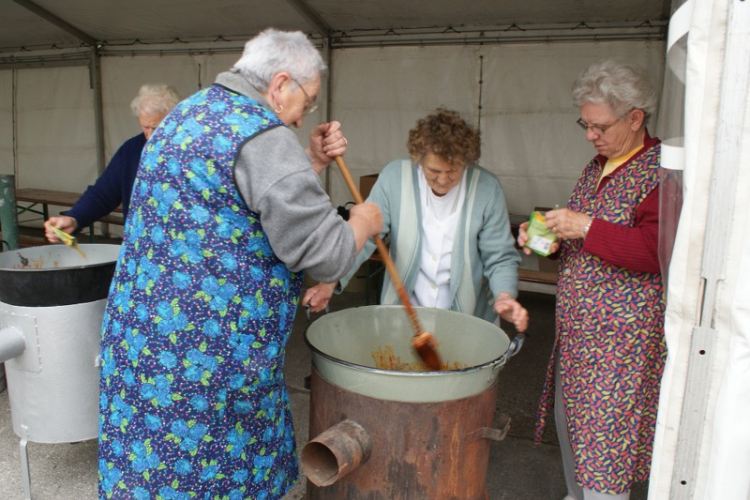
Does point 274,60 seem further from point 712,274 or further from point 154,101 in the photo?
point 154,101

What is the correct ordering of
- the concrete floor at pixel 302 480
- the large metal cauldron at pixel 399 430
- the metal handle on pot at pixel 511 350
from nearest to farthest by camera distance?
the large metal cauldron at pixel 399 430 < the metal handle on pot at pixel 511 350 < the concrete floor at pixel 302 480

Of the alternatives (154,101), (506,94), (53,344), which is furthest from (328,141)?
(506,94)

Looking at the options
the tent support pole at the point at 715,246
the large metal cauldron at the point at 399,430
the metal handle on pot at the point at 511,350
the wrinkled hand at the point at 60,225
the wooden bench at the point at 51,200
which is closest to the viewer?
the tent support pole at the point at 715,246

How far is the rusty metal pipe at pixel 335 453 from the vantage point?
4.66ft

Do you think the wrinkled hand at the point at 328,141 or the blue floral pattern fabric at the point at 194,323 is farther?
the wrinkled hand at the point at 328,141

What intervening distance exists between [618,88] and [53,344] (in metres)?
2.06

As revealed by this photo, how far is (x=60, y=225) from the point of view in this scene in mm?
2363

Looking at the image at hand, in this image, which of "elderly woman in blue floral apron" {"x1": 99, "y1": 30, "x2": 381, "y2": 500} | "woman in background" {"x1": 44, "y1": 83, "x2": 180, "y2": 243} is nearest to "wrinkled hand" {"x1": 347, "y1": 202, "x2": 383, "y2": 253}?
"elderly woman in blue floral apron" {"x1": 99, "y1": 30, "x2": 381, "y2": 500}

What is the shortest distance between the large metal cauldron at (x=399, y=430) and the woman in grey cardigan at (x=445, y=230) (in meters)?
0.49

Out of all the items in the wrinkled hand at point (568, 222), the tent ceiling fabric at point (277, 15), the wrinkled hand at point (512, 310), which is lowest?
the wrinkled hand at point (512, 310)

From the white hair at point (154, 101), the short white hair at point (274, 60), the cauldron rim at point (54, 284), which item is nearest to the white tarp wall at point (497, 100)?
the white hair at point (154, 101)

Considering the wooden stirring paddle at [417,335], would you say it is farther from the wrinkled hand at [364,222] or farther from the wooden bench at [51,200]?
the wooden bench at [51,200]

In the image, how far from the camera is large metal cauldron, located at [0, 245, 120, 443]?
2.07 m

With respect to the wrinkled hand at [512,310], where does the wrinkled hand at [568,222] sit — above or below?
above
